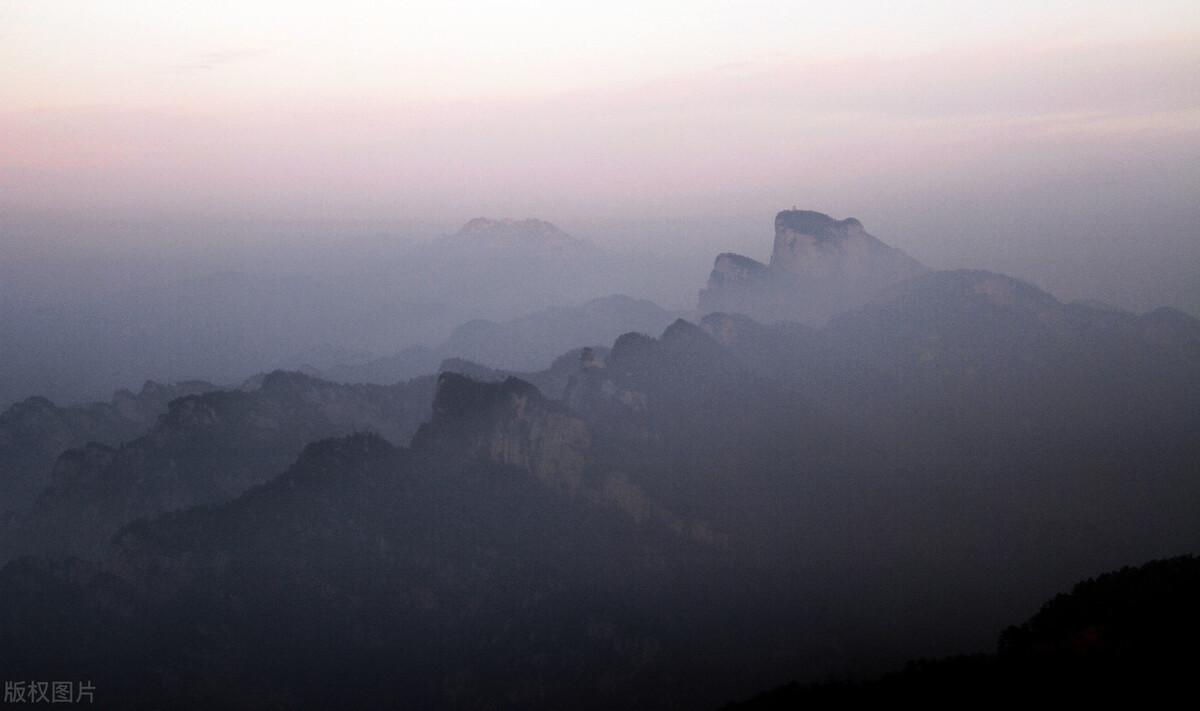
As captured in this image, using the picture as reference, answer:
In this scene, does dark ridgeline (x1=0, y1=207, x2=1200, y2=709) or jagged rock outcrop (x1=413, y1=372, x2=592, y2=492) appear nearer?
dark ridgeline (x1=0, y1=207, x2=1200, y2=709)

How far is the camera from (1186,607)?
69688 millimetres

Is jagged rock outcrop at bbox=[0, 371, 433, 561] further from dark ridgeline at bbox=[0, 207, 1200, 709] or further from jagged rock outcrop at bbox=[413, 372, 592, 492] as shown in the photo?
jagged rock outcrop at bbox=[413, 372, 592, 492]

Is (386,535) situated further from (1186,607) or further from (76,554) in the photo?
(1186,607)

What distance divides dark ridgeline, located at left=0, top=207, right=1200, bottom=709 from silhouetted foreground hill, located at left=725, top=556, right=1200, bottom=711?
6.05 metres

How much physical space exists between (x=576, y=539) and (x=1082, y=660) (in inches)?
3497

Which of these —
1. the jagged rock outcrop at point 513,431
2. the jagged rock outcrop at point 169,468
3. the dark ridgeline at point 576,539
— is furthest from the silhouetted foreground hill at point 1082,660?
the jagged rock outcrop at point 169,468

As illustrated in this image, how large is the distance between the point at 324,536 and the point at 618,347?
228ft

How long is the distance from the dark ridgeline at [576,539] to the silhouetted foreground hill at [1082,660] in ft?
19.8

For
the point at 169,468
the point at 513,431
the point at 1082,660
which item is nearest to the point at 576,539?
the point at 513,431

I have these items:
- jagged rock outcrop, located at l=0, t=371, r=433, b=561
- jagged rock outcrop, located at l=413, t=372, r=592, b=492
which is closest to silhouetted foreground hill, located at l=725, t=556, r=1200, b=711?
jagged rock outcrop, located at l=413, t=372, r=592, b=492

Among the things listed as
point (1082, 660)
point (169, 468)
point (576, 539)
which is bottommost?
point (576, 539)

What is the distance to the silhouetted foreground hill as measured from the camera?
60.5 meters

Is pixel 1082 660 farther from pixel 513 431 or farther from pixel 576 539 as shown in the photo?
pixel 513 431

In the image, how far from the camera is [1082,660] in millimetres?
63219
